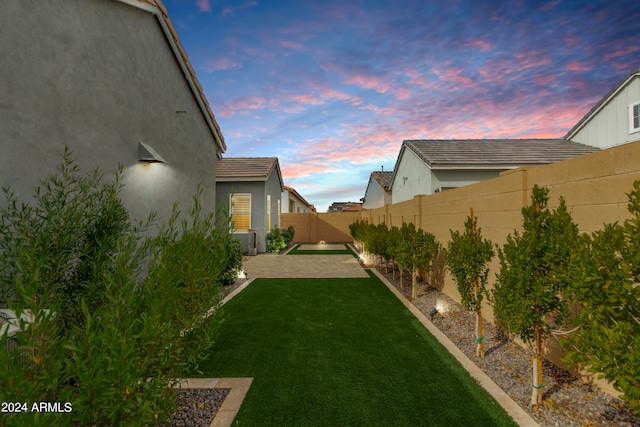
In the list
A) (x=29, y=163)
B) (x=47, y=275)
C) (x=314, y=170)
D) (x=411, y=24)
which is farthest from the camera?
(x=314, y=170)

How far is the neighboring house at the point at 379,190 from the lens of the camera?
26.2 meters

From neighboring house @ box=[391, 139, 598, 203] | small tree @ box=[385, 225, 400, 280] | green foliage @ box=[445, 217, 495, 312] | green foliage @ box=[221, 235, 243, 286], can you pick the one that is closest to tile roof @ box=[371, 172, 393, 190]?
neighboring house @ box=[391, 139, 598, 203]

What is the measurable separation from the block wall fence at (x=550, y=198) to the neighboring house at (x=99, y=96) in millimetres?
6793

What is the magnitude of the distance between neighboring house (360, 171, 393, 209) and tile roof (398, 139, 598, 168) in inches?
287

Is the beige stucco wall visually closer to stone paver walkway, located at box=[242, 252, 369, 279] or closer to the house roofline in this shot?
stone paver walkway, located at box=[242, 252, 369, 279]

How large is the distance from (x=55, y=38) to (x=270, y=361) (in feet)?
18.3

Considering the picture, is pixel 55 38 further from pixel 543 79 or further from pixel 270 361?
pixel 543 79

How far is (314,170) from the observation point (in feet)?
126

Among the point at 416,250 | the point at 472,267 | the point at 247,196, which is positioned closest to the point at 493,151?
the point at 416,250

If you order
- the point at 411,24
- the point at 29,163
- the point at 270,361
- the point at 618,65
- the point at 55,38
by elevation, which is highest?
the point at 411,24

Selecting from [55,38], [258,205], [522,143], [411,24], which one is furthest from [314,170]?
[55,38]

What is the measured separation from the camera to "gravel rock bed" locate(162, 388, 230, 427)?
3105 mm

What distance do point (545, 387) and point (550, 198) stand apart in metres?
2.54

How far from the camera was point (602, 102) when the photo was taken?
17.4 m
